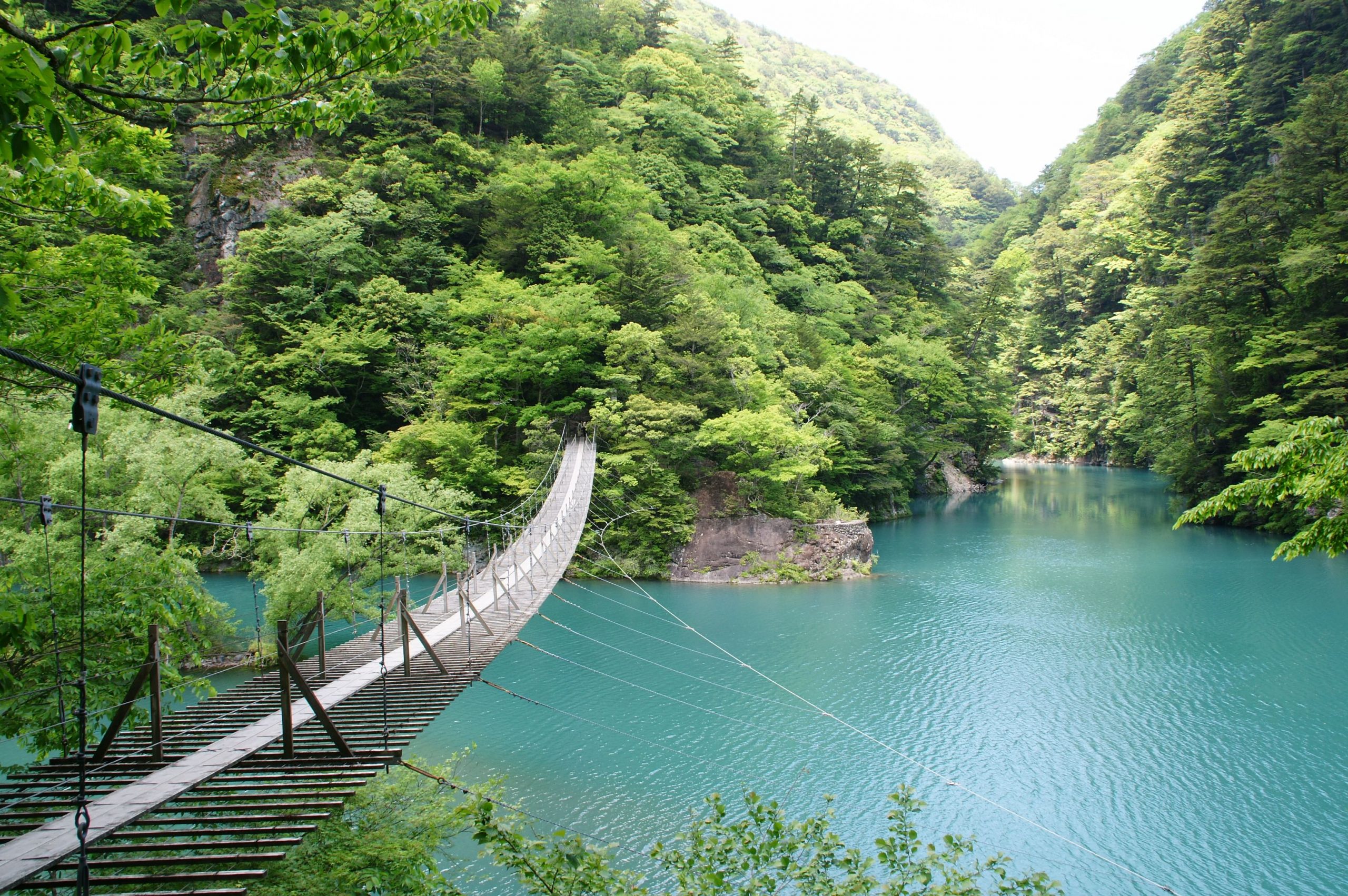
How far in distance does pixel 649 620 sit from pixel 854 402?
9016 millimetres

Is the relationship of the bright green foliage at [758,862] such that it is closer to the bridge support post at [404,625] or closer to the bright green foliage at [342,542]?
the bridge support post at [404,625]

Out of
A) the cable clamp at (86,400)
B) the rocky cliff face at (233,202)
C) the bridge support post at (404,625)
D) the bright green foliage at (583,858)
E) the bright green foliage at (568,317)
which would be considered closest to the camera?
the cable clamp at (86,400)

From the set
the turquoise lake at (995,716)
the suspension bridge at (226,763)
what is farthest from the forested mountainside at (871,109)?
the suspension bridge at (226,763)

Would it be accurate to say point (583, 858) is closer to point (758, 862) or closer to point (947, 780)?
point (758, 862)

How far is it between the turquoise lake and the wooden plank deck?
1985mm

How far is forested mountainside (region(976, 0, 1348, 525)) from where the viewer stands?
16875 mm

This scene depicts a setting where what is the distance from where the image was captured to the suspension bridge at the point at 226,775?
2527 millimetres

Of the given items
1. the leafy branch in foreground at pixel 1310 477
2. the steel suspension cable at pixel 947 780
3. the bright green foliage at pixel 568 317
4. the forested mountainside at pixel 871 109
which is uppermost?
the forested mountainside at pixel 871 109

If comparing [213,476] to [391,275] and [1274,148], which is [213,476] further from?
[1274,148]

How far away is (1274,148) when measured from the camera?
23.5m

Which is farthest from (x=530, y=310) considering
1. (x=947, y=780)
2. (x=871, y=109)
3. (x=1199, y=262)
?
(x=871, y=109)

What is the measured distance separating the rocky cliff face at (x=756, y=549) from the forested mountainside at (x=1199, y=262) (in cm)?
845

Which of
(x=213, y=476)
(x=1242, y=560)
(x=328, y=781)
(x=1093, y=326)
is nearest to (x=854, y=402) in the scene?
(x=1242, y=560)

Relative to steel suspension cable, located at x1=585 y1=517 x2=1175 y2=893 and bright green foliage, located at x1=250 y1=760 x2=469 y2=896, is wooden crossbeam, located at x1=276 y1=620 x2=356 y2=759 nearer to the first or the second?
bright green foliage, located at x1=250 y1=760 x2=469 y2=896
